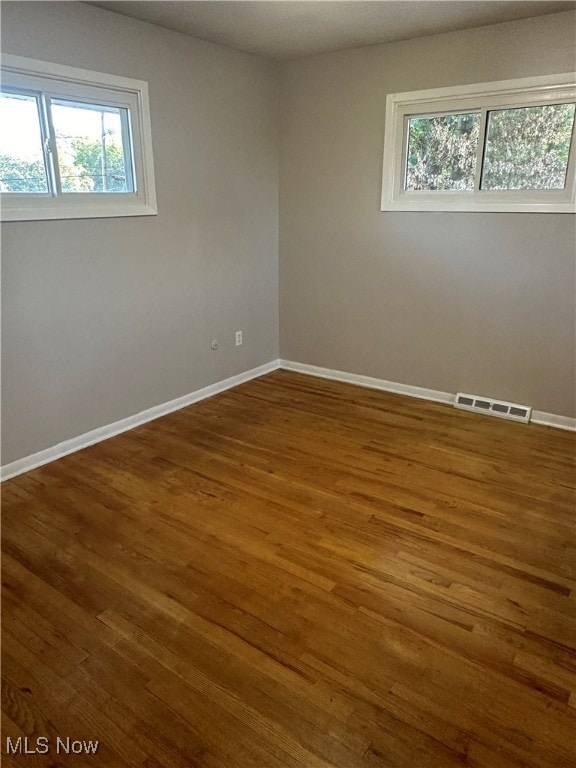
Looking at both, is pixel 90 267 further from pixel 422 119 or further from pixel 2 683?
pixel 422 119

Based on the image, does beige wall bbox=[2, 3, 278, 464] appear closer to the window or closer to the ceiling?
the window

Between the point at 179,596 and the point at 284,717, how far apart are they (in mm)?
652

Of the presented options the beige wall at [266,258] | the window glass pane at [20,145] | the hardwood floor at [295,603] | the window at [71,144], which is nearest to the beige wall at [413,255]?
the beige wall at [266,258]

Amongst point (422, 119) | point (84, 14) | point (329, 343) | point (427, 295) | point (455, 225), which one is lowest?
point (329, 343)

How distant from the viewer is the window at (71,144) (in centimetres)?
267

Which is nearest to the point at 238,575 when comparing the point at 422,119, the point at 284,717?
the point at 284,717

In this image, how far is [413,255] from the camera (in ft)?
12.7

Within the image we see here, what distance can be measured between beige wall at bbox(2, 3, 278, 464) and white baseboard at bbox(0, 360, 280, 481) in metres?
0.05

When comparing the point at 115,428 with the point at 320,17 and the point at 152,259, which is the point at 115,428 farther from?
the point at 320,17

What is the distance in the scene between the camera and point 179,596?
2027mm

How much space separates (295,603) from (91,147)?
2.72 m
